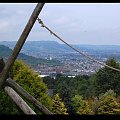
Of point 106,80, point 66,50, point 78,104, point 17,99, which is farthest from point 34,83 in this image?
point 17,99

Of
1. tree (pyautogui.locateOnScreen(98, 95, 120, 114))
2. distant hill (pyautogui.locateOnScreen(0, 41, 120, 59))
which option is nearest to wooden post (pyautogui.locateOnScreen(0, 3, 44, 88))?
distant hill (pyautogui.locateOnScreen(0, 41, 120, 59))

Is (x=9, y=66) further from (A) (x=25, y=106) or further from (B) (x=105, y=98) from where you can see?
(B) (x=105, y=98)

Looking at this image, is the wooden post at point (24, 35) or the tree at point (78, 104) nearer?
the wooden post at point (24, 35)

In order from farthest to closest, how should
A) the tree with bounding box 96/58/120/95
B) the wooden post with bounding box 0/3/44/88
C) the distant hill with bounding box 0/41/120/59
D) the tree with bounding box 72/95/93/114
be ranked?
the tree with bounding box 96/58/120/95
the tree with bounding box 72/95/93/114
the distant hill with bounding box 0/41/120/59
the wooden post with bounding box 0/3/44/88

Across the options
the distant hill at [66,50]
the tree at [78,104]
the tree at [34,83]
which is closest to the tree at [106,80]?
the distant hill at [66,50]

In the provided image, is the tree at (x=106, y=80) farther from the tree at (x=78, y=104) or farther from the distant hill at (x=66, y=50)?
the tree at (x=78, y=104)

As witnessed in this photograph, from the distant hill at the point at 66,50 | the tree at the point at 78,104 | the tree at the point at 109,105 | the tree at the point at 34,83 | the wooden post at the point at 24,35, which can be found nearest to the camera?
the wooden post at the point at 24,35

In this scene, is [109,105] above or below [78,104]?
above

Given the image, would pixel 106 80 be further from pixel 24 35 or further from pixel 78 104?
pixel 24 35

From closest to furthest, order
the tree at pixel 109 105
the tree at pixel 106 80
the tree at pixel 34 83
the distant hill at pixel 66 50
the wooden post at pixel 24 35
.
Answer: the wooden post at pixel 24 35
the distant hill at pixel 66 50
the tree at pixel 34 83
the tree at pixel 109 105
the tree at pixel 106 80

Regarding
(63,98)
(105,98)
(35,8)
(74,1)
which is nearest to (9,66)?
(35,8)

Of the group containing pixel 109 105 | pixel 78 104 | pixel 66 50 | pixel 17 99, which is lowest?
pixel 78 104

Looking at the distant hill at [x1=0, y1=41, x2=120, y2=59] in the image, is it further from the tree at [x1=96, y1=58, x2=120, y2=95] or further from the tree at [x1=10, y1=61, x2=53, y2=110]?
the tree at [x1=96, y1=58, x2=120, y2=95]

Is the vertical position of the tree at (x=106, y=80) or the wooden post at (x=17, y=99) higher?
the tree at (x=106, y=80)
